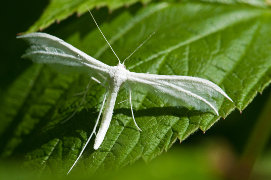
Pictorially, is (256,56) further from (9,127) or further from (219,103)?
(9,127)

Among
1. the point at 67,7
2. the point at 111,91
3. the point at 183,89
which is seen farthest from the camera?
the point at 67,7

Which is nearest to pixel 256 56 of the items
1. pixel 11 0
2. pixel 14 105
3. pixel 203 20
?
pixel 203 20

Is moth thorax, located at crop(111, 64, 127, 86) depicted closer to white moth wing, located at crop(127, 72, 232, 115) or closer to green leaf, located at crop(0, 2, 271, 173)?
white moth wing, located at crop(127, 72, 232, 115)

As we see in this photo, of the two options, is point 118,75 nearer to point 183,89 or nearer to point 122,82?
point 122,82

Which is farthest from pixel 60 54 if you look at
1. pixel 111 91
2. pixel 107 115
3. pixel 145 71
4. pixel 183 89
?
pixel 183 89

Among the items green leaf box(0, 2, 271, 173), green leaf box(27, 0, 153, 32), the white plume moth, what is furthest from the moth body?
green leaf box(27, 0, 153, 32)

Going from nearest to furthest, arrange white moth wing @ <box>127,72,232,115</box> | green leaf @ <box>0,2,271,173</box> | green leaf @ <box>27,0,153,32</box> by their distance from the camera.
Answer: white moth wing @ <box>127,72,232,115</box>
green leaf @ <box>0,2,271,173</box>
green leaf @ <box>27,0,153,32</box>
